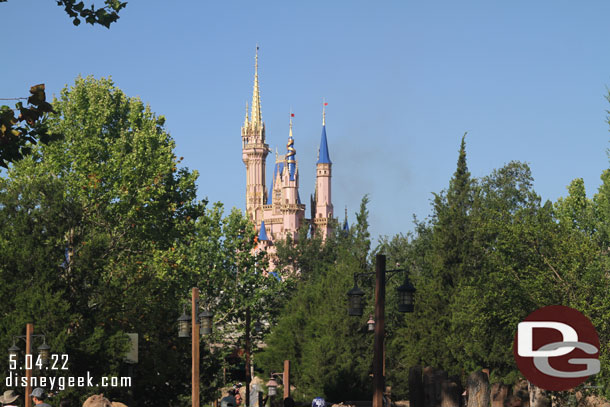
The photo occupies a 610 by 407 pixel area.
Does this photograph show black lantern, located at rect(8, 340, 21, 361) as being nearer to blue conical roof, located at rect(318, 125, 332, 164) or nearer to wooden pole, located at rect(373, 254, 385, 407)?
wooden pole, located at rect(373, 254, 385, 407)

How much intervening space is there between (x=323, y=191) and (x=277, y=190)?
8763mm

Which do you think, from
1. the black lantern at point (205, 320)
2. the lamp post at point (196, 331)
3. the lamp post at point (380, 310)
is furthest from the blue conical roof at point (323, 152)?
the lamp post at point (380, 310)

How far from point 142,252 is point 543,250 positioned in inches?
775

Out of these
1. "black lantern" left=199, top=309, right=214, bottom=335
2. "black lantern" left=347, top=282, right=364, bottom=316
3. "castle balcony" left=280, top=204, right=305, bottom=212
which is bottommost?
"black lantern" left=199, top=309, right=214, bottom=335

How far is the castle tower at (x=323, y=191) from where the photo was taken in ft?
489

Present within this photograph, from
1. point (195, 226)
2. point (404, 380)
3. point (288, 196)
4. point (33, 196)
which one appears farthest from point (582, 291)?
point (288, 196)

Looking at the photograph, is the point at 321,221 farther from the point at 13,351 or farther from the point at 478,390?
the point at 13,351

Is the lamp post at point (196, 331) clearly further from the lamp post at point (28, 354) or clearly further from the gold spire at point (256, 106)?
the gold spire at point (256, 106)

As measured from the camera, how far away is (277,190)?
154m

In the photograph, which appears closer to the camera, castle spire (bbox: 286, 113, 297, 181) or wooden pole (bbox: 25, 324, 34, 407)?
wooden pole (bbox: 25, 324, 34, 407)

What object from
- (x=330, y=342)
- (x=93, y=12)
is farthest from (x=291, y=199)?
(x=93, y=12)

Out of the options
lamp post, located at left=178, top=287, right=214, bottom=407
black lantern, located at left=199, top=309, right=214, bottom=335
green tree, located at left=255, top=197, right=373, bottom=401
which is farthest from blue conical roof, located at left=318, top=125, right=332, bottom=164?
black lantern, located at left=199, top=309, right=214, bottom=335

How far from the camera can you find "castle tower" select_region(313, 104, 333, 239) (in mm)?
149125

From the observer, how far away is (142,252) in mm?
45469
